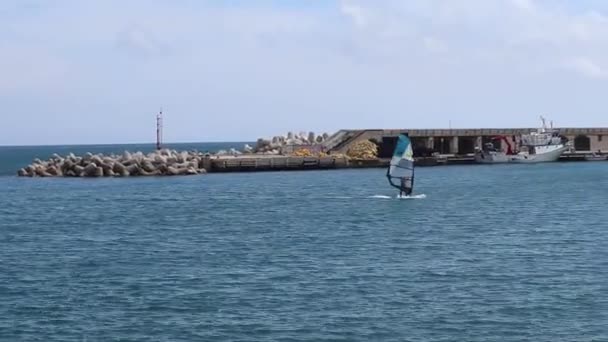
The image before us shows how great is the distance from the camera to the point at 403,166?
69.0m

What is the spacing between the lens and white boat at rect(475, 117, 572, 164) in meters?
119

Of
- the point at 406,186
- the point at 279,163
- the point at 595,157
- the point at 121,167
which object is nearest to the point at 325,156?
the point at 279,163

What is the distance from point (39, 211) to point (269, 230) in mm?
18748

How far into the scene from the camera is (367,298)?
30203mm

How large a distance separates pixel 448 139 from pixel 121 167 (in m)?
39.2

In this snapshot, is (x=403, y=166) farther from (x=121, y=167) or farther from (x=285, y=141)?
(x=285, y=141)

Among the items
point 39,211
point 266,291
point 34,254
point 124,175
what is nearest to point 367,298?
point 266,291

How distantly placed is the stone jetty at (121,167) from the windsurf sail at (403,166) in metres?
33.0

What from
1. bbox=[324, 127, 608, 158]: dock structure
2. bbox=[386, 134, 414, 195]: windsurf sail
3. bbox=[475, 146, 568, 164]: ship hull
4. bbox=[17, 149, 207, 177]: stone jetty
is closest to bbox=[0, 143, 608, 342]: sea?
bbox=[386, 134, 414, 195]: windsurf sail

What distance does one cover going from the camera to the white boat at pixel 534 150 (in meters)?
119

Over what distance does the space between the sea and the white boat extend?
1960 inches

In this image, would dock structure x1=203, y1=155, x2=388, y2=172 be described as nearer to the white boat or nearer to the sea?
the white boat

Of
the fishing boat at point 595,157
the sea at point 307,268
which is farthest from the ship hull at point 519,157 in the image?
the sea at point 307,268

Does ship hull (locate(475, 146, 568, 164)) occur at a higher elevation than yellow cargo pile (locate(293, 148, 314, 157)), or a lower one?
lower
